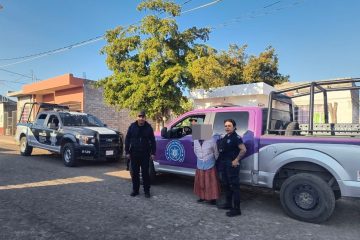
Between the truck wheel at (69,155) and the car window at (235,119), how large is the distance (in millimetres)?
5535

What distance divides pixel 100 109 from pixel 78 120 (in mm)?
8141

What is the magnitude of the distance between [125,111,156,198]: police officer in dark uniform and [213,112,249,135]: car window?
4.75ft

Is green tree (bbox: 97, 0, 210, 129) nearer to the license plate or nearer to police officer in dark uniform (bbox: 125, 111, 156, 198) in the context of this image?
the license plate

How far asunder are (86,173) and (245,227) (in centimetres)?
576

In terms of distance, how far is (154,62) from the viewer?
11.4 meters

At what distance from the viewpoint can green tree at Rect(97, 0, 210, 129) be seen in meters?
11.1

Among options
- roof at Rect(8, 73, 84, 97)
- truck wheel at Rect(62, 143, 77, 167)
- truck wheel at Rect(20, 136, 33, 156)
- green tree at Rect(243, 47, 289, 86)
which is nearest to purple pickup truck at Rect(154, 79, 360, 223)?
truck wheel at Rect(62, 143, 77, 167)

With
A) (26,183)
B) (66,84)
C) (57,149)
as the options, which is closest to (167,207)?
→ (26,183)

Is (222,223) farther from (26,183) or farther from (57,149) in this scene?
(57,149)

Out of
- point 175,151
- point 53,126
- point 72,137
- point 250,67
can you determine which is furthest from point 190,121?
point 250,67

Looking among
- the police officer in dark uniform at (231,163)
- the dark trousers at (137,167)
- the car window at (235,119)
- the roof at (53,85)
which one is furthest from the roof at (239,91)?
the police officer in dark uniform at (231,163)

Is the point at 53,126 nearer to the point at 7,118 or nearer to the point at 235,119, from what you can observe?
the point at 235,119

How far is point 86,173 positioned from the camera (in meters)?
9.20

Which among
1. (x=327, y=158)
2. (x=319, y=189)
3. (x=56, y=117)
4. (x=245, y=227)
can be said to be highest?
(x=56, y=117)
